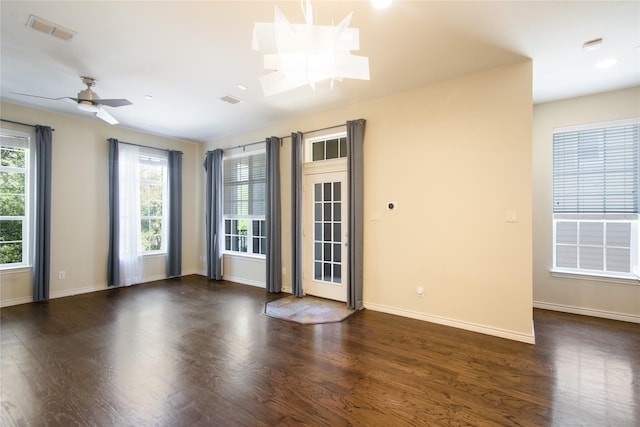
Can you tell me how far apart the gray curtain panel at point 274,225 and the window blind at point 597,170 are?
4286 mm

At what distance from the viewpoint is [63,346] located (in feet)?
9.89

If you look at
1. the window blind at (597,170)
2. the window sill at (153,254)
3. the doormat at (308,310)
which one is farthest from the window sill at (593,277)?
the window sill at (153,254)

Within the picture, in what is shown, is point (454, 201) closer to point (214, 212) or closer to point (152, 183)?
point (214, 212)

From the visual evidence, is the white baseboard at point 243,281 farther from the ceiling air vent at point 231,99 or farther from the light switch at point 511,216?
the light switch at point 511,216

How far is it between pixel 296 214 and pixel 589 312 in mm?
4380

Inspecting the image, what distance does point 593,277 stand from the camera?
152 inches

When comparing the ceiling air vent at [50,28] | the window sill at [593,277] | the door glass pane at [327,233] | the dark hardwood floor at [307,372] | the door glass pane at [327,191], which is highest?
the ceiling air vent at [50,28]

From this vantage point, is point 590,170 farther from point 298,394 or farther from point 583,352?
point 298,394

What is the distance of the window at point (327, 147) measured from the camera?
4.62 meters

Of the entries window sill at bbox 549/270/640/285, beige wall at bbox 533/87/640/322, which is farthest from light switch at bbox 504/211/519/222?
window sill at bbox 549/270/640/285

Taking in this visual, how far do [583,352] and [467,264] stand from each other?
129cm

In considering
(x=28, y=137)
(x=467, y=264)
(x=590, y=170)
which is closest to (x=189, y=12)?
(x=467, y=264)

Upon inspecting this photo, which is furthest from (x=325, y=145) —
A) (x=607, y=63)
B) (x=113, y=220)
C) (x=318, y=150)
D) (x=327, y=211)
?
(x=113, y=220)

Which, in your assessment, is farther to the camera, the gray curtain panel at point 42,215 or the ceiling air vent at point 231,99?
the gray curtain panel at point 42,215
